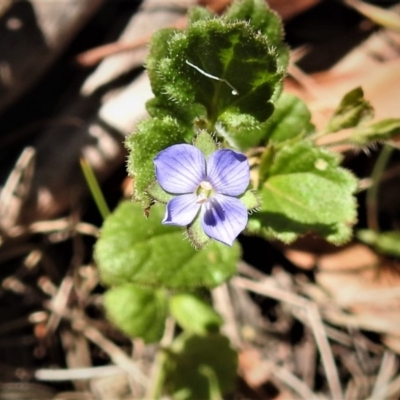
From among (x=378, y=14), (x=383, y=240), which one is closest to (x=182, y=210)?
(x=383, y=240)

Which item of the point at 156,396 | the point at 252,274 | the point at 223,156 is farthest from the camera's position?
the point at 252,274

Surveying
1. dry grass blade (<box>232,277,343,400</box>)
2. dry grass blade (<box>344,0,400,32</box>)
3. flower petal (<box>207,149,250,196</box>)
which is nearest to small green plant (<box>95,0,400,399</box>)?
flower petal (<box>207,149,250,196</box>)

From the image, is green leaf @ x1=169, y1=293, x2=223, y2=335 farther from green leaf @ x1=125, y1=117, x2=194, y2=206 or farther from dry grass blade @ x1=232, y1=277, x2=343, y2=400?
green leaf @ x1=125, y1=117, x2=194, y2=206

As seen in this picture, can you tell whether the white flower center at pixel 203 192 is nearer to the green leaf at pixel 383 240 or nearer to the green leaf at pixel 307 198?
the green leaf at pixel 307 198

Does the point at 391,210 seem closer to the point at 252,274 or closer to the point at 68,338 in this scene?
the point at 252,274

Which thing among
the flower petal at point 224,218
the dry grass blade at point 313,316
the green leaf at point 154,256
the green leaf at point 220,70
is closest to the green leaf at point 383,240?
the dry grass blade at point 313,316

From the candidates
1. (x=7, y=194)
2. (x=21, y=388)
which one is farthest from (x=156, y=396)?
(x=7, y=194)
